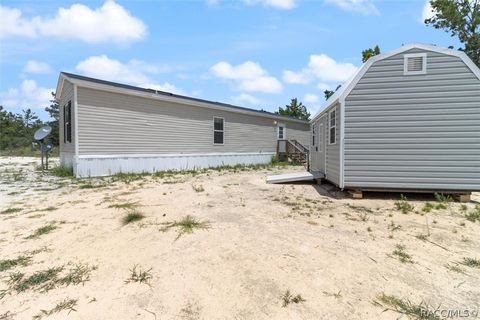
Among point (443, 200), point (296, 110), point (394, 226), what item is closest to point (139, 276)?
point (394, 226)

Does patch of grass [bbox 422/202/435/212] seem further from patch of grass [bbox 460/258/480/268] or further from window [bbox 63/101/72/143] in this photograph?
window [bbox 63/101/72/143]

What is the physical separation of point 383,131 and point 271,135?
12.6m

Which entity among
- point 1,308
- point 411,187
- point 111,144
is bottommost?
point 1,308

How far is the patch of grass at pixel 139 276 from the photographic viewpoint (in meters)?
2.86

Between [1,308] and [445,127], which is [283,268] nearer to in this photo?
[1,308]

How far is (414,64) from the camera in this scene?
645 cm

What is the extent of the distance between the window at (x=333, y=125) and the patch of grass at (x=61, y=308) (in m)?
6.49

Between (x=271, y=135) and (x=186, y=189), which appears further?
(x=271, y=135)

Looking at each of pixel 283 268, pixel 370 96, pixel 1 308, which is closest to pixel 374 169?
pixel 370 96

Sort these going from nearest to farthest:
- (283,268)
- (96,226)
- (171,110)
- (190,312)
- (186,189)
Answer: (190,312) → (283,268) → (96,226) → (186,189) → (171,110)

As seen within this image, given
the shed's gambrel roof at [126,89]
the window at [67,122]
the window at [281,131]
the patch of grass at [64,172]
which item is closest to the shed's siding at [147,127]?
the shed's gambrel roof at [126,89]

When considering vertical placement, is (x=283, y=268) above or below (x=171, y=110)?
below

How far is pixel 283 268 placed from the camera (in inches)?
121

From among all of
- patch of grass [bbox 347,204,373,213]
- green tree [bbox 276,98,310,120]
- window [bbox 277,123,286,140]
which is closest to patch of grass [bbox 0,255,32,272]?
patch of grass [bbox 347,204,373,213]
